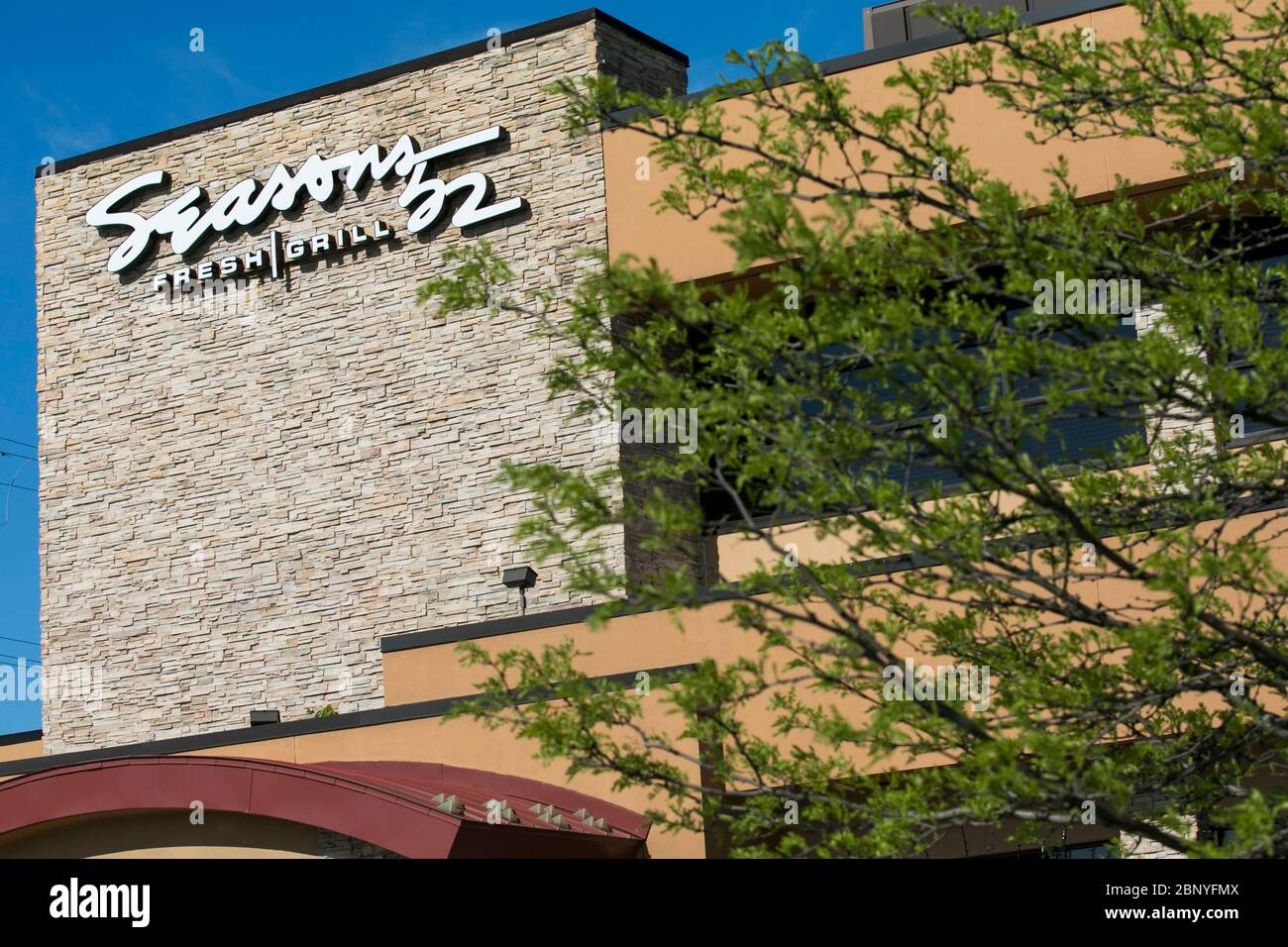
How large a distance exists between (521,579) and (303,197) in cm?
626

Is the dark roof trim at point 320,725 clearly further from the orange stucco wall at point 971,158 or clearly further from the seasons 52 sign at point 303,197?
the seasons 52 sign at point 303,197

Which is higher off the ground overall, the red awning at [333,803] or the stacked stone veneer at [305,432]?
the stacked stone veneer at [305,432]

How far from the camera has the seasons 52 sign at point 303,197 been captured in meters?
19.5

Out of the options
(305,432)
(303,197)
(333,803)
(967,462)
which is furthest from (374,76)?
(967,462)

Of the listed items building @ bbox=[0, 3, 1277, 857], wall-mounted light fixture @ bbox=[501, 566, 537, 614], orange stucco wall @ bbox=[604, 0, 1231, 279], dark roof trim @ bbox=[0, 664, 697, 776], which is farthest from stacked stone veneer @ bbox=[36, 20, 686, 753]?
dark roof trim @ bbox=[0, 664, 697, 776]

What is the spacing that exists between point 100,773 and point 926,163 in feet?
28.5

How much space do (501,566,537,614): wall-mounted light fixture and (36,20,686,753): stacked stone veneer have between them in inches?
5.6

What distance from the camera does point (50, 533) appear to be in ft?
69.8

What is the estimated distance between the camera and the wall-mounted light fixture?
1773 centimetres

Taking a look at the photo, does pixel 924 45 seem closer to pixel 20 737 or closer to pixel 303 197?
pixel 303 197

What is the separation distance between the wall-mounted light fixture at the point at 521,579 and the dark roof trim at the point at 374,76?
21.2 feet

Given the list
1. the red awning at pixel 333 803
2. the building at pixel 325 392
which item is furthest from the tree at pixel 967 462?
the building at pixel 325 392

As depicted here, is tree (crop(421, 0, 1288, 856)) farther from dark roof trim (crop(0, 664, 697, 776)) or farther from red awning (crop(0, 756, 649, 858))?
dark roof trim (crop(0, 664, 697, 776))
